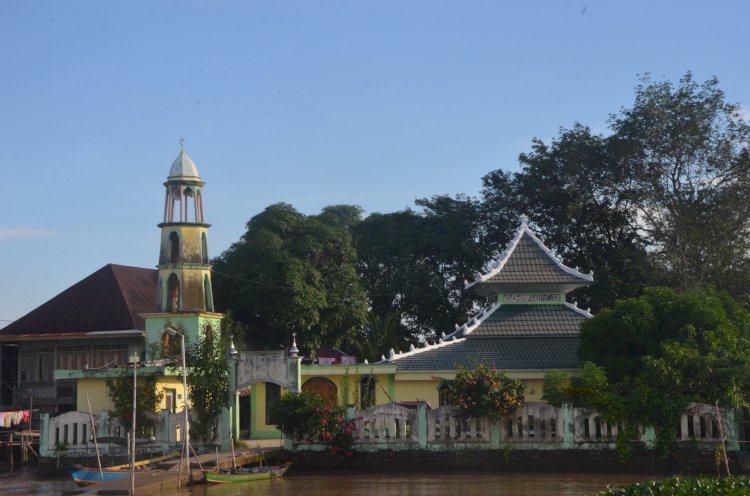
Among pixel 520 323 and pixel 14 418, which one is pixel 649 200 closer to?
pixel 520 323

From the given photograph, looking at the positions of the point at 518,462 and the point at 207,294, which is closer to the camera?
the point at 518,462

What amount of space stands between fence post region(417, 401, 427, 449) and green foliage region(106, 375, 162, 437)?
6.95m

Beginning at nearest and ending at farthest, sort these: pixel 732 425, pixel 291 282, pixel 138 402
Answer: pixel 732 425, pixel 138 402, pixel 291 282

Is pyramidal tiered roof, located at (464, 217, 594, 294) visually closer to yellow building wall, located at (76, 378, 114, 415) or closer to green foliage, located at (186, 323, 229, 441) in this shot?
green foliage, located at (186, 323, 229, 441)

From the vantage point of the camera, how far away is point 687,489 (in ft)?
46.9

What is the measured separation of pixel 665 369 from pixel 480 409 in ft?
13.7

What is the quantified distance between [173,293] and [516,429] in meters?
12.2

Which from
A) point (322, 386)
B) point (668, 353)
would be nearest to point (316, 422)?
point (322, 386)

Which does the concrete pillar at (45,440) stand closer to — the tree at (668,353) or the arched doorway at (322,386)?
the arched doorway at (322,386)

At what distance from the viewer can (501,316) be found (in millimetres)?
29797

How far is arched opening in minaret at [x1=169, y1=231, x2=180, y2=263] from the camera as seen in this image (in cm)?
3141

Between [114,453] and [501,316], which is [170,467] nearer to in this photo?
[114,453]

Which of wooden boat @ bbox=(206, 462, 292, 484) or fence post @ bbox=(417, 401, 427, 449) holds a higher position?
fence post @ bbox=(417, 401, 427, 449)

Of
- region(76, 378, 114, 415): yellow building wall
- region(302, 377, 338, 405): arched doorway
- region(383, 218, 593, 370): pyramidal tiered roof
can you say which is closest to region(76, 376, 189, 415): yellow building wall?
region(76, 378, 114, 415): yellow building wall
